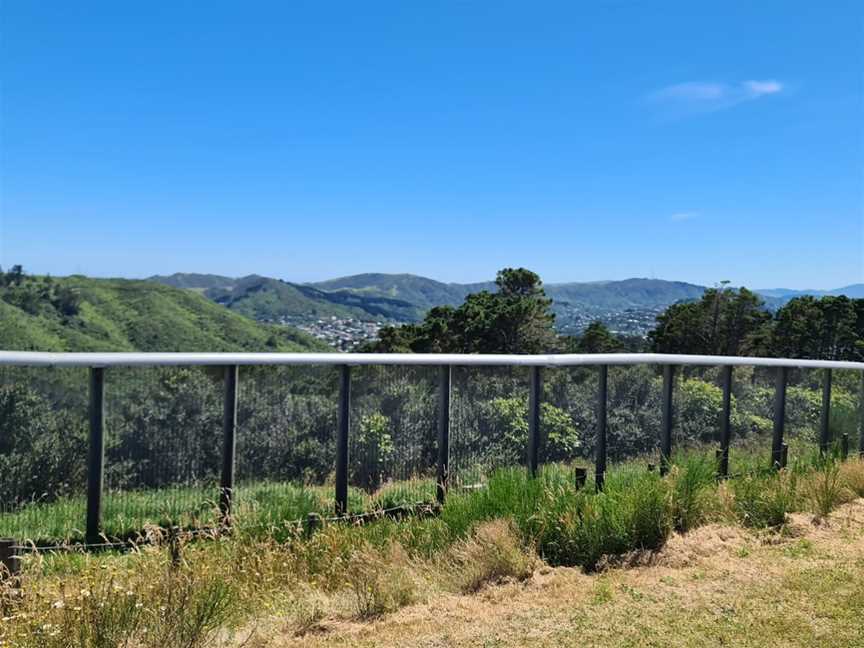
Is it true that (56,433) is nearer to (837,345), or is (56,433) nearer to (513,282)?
(513,282)

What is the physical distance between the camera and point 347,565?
458cm

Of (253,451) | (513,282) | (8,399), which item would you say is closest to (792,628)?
(253,451)

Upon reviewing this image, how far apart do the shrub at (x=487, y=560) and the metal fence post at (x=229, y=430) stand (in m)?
1.67

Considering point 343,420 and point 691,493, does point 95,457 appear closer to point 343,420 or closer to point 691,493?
point 343,420

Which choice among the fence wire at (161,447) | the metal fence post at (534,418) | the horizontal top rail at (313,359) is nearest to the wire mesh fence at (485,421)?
the metal fence post at (534,418)

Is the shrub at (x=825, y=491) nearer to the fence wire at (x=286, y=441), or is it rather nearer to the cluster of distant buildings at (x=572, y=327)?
the fence wire at (x=286, y=441)

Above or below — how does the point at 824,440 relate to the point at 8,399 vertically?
below

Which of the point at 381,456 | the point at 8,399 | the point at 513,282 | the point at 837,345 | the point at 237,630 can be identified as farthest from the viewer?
the point at 513,282

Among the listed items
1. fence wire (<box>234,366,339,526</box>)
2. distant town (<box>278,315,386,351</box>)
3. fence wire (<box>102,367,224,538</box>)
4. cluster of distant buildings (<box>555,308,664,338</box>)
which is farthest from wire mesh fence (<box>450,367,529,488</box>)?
distant town (<box>278,315,386,351</box>)

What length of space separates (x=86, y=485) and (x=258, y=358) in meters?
1.42

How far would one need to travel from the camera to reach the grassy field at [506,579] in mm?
3535

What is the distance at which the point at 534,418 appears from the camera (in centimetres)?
616

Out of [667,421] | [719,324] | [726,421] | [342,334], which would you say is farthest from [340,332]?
[667,421]

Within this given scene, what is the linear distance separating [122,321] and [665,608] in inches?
3061
